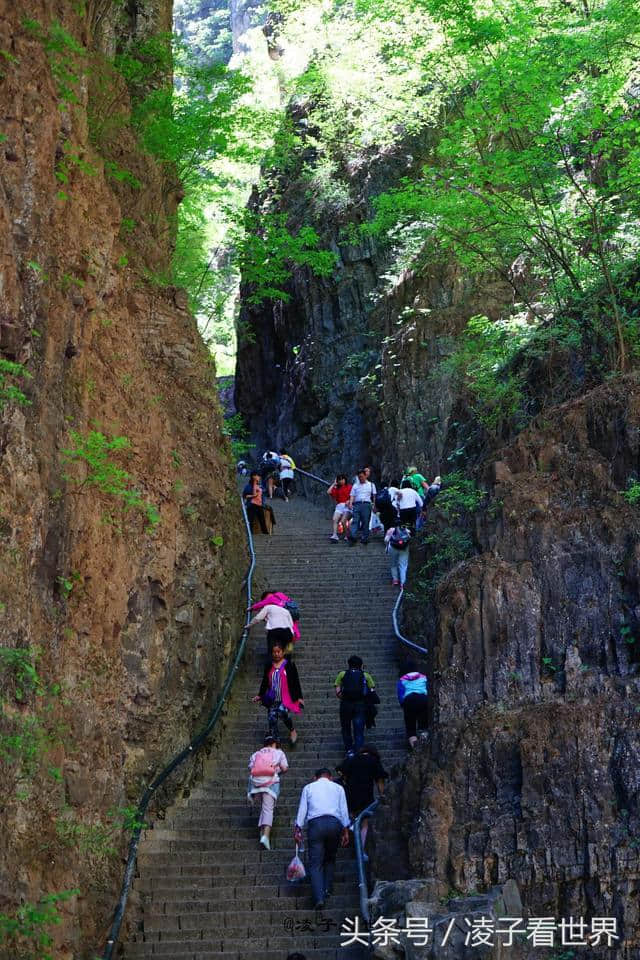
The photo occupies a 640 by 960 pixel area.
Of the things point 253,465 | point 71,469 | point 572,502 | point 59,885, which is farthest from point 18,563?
point 253,465

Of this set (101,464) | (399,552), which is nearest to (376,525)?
(399,552)

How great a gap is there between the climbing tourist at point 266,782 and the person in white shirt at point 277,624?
140 inches

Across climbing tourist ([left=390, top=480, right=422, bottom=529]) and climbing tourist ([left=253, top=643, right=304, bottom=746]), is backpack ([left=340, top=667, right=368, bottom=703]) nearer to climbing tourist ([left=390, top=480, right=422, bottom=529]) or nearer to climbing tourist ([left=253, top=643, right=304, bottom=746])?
climbing tourist ([left=253, top=643, right=304, bottom=746])

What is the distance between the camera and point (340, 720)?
1555 cm

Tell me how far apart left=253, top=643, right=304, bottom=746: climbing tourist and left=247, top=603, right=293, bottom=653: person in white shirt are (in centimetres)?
149

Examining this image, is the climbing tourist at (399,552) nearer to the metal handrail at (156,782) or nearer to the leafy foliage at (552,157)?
the metal handrail at (156,782)

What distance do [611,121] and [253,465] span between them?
67.9 feet

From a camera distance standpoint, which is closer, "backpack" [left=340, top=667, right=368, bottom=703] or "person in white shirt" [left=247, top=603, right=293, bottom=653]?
"backpack" [left=340, top=667, right=368, bottom=703]

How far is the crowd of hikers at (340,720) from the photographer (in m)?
11.7

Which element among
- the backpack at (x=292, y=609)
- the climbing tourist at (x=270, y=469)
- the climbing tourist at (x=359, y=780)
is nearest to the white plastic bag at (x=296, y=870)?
the climbing tourist at (x=359, y=780)

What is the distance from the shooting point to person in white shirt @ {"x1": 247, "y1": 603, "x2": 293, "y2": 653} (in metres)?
16.6

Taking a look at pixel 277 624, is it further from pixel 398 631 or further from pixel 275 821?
pixel 275 821

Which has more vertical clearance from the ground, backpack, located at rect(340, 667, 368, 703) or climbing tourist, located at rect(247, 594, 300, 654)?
climbing tourist, located at rect(247, 594, 300, 654)

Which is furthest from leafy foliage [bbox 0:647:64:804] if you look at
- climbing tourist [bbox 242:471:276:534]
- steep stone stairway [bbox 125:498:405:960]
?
climbing tourist [bbox 242:471:276:534]
